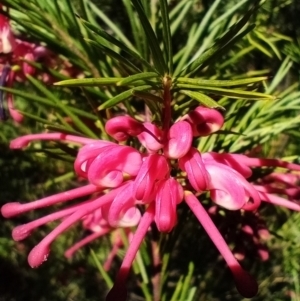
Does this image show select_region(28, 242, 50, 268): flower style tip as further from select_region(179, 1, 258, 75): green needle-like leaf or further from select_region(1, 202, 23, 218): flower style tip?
select_region(179, 1, 258, 75): green needle-like leaf

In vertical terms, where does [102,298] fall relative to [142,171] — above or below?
below

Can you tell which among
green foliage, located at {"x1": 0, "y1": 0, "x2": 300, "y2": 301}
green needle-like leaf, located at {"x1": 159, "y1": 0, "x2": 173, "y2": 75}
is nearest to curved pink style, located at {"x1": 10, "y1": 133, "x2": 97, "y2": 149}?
green foliage, located at {"x1": 0, "y1": 0, "x2": 300, "y2": 301}

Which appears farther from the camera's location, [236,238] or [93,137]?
[236,238]

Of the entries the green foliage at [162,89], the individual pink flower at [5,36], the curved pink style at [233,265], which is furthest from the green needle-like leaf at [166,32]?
the individual pink flower at [5,36]

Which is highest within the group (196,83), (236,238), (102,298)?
(196,83)

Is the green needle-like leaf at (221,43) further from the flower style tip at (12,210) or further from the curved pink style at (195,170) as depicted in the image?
the flower style tip at (12,210)

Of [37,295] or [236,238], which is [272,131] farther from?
[37,295]

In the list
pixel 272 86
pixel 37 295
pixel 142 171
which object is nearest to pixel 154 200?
pixel 142 171

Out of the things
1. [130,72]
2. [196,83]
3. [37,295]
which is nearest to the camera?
[196,83]

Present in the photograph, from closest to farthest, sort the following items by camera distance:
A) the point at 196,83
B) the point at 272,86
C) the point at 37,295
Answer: the point at 196,83, the point at 272,86, the point at 37,295
